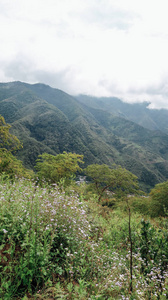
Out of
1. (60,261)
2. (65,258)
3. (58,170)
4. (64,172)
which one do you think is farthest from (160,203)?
(60,261)

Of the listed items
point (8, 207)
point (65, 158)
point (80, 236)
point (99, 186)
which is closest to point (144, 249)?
point (80, 236)

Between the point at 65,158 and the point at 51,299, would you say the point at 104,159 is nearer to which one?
the point at 65,158

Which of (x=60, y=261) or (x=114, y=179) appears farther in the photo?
(x=114, y=179)

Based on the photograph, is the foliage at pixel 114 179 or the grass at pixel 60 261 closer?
the grass at pixel 60 261

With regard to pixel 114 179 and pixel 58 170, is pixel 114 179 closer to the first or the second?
pixel 114 179

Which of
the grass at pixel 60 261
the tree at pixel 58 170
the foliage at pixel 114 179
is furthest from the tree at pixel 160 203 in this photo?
the grass at pixel 60 261

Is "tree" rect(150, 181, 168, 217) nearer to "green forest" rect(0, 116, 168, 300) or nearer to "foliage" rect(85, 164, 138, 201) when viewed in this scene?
"foliage" rect(85, 164, 138, 201)

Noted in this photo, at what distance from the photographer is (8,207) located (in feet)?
12.0

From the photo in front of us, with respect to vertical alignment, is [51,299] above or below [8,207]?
below

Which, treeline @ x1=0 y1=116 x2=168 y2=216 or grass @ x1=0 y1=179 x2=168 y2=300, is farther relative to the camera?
treeline @ x1=0 y1=116 x2=168 y2=216

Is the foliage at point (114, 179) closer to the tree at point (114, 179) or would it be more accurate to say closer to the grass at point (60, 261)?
the tree at point (114, 179)

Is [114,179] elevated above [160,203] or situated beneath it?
elevated above

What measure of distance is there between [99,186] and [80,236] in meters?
25.7

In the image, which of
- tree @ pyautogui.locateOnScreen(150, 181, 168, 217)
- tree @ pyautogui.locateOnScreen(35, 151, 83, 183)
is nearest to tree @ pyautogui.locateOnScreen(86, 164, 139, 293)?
tree @ pyautogui.locateOnScreen(150, 181, 168, 217)
